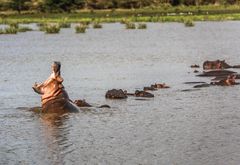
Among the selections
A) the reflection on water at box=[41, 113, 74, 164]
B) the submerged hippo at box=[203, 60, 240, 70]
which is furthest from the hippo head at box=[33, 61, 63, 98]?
the submerged hippo at box=[203, 60, 240, 70]

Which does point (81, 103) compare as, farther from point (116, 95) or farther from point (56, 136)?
point (56, 136)

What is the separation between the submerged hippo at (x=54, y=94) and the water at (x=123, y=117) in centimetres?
53

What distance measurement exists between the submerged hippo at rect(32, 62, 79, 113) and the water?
1.74 ft

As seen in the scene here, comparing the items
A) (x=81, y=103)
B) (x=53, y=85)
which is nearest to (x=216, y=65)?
(x=81, y=103)

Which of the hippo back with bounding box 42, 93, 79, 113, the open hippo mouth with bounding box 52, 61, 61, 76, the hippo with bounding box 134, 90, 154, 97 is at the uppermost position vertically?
the open hippo mouth with bounding box 52, 61, 61, 76

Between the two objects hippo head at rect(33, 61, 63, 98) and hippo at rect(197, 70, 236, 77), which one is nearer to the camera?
hippo head at rect(33, 61, 63, 98)

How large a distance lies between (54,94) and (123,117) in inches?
85.3

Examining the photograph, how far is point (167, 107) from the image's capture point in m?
21.6

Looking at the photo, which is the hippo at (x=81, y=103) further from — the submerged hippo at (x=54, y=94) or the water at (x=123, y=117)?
the submerged hippo at (x=54, y=94)

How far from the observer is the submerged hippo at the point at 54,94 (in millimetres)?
20203

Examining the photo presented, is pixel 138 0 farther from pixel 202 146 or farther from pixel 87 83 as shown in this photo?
pixel 202 146

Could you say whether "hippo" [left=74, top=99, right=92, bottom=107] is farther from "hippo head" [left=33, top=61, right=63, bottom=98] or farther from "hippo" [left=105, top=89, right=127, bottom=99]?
"hippo" [left=105, top=89, right=127, bottom=99]

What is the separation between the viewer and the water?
49.8ft

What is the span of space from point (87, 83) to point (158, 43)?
2510cm
